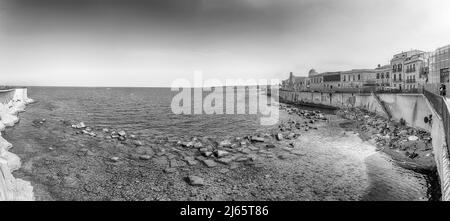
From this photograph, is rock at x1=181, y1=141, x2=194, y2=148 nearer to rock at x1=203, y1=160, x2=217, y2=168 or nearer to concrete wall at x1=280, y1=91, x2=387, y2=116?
rock at x1=203, y1=160, x2=217, y2=168

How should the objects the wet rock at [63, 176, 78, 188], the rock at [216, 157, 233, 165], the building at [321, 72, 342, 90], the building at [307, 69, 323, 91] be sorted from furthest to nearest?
the building at [307, 69, 323, 91] → the building at [321, 72, 342, 90] → the rock at [216, 157, 233, 165] → the wet rock at [63, 176, 78, 188]

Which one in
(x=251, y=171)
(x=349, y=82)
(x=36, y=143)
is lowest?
(x=251, y=171)

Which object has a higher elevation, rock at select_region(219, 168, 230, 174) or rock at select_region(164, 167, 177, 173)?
rock at select_region(164, 167, 177, 173)

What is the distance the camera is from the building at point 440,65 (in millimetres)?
35091

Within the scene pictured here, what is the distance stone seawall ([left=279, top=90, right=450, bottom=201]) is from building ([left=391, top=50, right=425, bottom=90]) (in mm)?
15104

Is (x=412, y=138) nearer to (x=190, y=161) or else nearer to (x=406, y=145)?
(x=406, y=145)

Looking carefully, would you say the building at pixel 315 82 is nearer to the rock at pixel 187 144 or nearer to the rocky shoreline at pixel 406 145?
the rocky shoreline at pixel 406 145

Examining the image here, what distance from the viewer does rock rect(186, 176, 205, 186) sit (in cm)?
1497

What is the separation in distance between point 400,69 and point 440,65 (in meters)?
24.3

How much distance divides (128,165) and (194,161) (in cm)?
513

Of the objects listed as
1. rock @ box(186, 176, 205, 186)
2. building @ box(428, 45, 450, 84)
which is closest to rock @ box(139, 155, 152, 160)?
rock @ box(186, 176, 205, 186)
